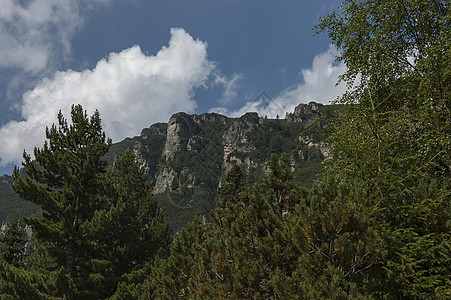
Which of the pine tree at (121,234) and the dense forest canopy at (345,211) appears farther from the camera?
the pine tree at (121,234)

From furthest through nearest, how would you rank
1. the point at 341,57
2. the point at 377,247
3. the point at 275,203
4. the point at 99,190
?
the point at 99,190 → the point at 341,57 → the point at 275,203 → the point at 377,247

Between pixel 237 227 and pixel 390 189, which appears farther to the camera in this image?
pixel 237 227

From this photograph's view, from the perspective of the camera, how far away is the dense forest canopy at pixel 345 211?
13.0 ft

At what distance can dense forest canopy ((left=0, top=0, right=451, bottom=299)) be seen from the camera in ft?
13.0

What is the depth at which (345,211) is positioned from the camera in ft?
12.9

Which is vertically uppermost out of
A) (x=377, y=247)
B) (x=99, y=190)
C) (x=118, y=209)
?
(x=99, y=190)

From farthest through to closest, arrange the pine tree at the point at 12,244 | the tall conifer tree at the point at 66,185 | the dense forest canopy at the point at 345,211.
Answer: the pine tree at the point at 12,244
the tall conifer tree at the point at 66,185
the dense forest canopy at the point at 345,211

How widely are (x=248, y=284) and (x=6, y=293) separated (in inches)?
458

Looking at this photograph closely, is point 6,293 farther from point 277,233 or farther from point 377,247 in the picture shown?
point 377,247

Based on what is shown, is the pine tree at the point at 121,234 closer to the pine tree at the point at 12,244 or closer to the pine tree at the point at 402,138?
the pine tree at the point at 402,138

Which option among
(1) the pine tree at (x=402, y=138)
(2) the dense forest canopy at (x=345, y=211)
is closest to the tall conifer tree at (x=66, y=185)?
(2) the dense forest canopy at (x=345, y=211)

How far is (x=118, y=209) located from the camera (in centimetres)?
1320

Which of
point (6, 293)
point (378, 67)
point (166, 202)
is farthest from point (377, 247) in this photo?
point (166, 202)

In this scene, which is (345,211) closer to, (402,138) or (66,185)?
(402,138)
